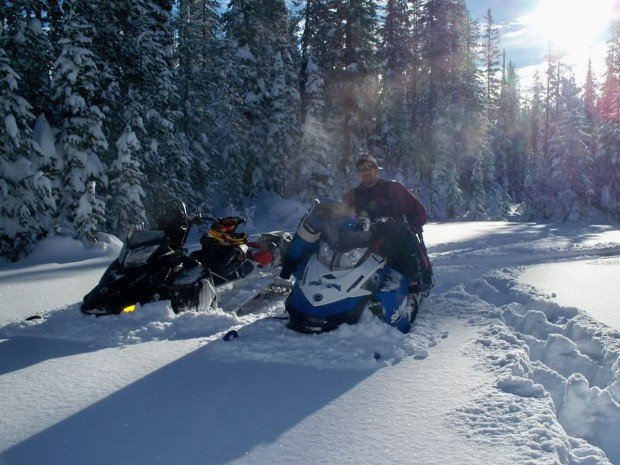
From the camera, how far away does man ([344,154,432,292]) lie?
5777mm

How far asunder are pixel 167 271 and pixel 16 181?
11.6 meters

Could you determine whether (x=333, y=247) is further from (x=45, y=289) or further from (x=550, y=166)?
(x=550, y=166)

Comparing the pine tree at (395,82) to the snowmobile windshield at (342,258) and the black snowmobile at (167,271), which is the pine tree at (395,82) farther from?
the snowmobile windshield at (342,258)

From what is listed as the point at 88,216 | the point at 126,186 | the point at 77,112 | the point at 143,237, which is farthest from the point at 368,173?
the point at 126,186

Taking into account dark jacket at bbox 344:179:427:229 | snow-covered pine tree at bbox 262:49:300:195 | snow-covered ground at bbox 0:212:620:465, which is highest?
snow-covered pine tree at bbox 262:49:300:195

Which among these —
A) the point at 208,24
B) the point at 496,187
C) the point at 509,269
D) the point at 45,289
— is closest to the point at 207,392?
the point at 45,289

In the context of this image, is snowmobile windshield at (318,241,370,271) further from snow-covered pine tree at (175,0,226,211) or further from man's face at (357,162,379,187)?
snow-covered pine tree at (175,0,226,211)

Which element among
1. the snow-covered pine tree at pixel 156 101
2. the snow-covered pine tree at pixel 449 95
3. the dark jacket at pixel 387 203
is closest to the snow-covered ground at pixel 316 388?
the dark jacket at pixel 387 203

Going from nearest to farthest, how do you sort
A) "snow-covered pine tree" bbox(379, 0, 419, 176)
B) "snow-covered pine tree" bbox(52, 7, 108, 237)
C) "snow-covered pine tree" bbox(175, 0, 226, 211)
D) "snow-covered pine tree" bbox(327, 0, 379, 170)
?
"snow-covered pine tree" bbox(52, 7, 108, 237), "snow-covered pine tree" bbox(175, 0, 226, 211), "snow-covered pine tree" bbox(327, 0, 379, 170), "snow-covered pine tree" bbox(379, 0, 419, 176)

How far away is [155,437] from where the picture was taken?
284 centimetres

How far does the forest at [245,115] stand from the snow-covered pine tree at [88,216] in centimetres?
4

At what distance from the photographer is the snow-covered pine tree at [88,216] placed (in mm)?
15102

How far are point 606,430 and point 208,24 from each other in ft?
124

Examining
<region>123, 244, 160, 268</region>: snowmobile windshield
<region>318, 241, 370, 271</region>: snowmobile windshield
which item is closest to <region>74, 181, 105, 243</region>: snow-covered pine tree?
<region>123, 244, 160, 268</region>: snowmobile windshield
